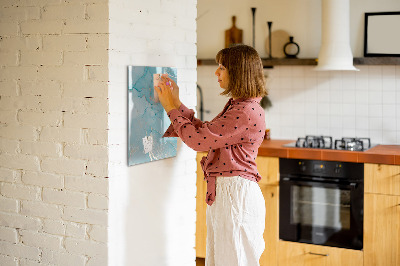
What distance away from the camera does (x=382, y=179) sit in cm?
382

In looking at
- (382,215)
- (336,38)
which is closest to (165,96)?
(382,215)

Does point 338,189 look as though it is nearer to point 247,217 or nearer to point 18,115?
point 247,217

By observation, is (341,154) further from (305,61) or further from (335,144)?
(305,61)

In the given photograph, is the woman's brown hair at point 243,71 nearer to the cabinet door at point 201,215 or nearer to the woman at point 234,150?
the woman at point 234,150

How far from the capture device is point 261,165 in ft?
13.8

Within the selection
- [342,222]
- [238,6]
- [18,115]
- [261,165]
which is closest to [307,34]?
[238,6]

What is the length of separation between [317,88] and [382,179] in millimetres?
1101

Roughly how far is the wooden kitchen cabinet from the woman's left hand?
174 cm

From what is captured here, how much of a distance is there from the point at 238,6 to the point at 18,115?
2674mm

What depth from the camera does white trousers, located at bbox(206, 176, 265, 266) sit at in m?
2.64

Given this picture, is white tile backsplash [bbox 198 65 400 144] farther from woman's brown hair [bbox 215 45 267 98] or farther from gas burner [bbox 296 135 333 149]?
woman's brown hair [bbox 215 45 267 98]

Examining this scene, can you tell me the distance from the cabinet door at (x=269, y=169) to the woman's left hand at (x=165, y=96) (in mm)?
1584

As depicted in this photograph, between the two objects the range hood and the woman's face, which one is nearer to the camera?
the woman's face

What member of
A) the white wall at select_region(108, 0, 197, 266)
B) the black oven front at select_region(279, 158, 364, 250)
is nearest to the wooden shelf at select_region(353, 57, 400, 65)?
the black oven front at select_region(279, 158, 364, 250)
